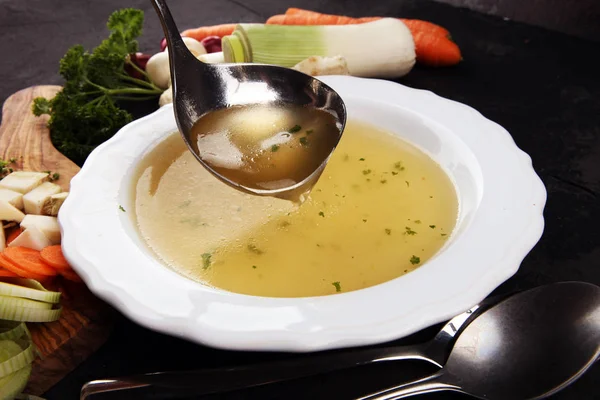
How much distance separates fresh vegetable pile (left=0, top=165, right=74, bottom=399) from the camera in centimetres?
153

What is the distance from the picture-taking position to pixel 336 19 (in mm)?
3596

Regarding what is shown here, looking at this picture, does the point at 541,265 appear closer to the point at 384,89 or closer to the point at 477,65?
the point at 384,89

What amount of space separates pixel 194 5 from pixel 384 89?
2.18 metres

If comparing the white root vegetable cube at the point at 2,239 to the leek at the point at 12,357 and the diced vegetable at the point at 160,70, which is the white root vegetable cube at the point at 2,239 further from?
the diced vegetable at the point at 160,70

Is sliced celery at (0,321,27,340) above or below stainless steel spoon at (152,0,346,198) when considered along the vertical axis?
below

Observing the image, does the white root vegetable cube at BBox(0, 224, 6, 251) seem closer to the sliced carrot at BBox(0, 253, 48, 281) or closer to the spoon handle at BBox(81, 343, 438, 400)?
the sliced carrot at BBox(0, 253, 48, 281)

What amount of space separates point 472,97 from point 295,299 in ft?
5.97

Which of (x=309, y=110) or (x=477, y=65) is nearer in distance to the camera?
(x=309, y=110)

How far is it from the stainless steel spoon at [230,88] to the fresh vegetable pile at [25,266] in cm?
49

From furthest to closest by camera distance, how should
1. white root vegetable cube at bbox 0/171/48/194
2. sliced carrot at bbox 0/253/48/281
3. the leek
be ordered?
1. white root vegetable cube at bbox 0/171/48/194
2. sliced carrot at bbox 0/253/48/281
3. the leek

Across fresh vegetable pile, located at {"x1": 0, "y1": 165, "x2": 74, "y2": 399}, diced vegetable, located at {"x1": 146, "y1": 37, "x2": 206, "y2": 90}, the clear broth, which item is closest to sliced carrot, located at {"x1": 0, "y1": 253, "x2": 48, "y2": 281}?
fresh vegetable pile, located at {"x1": 0, "y1": 165, "x2": 74, "y2": 399}

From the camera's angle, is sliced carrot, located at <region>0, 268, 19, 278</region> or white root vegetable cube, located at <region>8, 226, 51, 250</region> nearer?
sliced carrot, located at <region>0, 268, 19, 278</region>

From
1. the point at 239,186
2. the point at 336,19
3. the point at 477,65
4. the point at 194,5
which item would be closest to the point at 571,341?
the point at 239,186

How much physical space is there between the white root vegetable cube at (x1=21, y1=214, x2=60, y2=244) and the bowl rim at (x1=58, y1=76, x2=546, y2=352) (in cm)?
12
